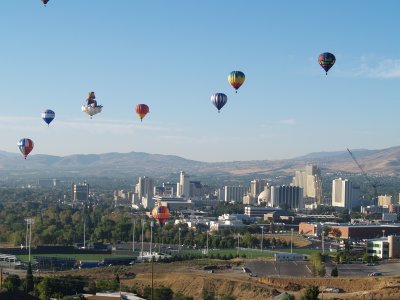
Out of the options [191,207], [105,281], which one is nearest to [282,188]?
[191,207]

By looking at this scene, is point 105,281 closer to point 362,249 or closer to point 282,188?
point 362,249

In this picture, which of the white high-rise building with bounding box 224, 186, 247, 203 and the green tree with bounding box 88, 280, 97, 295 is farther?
the white high-rise building with bounding box 224, 186, 247, 203

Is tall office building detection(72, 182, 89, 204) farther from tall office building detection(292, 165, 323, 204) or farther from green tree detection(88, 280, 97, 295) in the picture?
green tree detection(88, 280, 97, 295)

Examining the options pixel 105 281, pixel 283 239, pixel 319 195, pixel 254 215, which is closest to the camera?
pixel 105 281

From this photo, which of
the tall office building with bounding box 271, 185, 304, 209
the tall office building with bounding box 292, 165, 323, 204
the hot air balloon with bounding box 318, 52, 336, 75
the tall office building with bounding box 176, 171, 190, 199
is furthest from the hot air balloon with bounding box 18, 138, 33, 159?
the tall office building with bounding box 176, 171, 190, 199

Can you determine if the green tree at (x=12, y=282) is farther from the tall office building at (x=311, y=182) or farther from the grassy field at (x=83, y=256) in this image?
the tall office building at (x=311, y=182)
